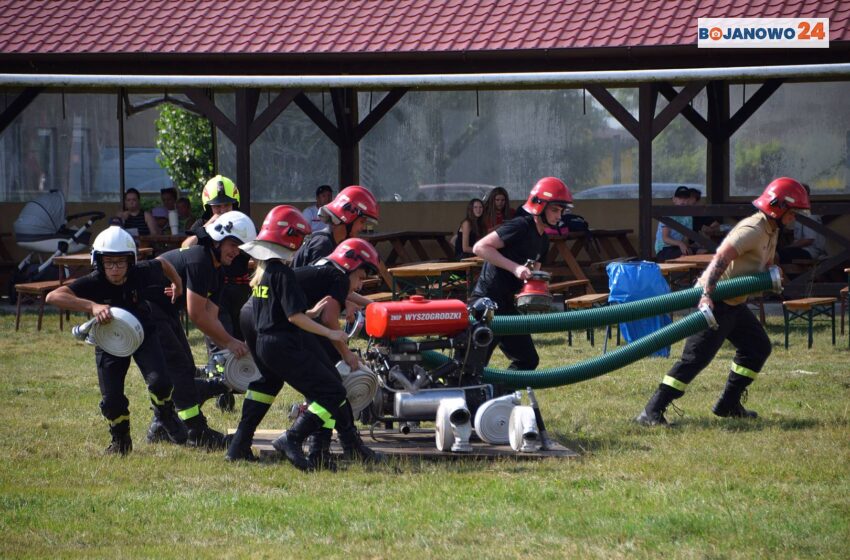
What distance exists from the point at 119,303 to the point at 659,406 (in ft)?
11.1

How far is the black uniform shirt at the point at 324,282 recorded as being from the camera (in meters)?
6.88

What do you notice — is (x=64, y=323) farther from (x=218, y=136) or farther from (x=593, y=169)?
(x=593, y=169)

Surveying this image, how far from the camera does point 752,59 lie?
43.9 feet

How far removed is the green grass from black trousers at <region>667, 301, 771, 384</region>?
0.37 metres

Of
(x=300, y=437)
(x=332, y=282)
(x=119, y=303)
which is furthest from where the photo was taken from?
Result: (x=119, y=303)

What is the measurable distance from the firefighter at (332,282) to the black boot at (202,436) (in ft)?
2.70

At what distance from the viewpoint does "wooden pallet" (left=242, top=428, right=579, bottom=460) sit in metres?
7.03

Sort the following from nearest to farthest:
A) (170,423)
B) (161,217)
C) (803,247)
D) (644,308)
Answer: (170,423)
(644,308)
(803,247)
(161,217)

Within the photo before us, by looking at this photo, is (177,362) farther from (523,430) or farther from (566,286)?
(566,286)

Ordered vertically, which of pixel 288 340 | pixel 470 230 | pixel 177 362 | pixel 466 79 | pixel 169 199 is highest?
pixel 466 79

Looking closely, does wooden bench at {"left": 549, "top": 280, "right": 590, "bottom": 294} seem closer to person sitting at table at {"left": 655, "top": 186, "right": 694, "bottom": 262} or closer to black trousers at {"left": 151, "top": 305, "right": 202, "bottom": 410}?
person sitting at table at {"left": 655, "top": 186, "right": 694, "bottom": 262}

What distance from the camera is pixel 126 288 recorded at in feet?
23.5

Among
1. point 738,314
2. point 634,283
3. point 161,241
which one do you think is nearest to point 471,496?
point 738,314

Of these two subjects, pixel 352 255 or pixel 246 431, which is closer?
pixel 352 255
